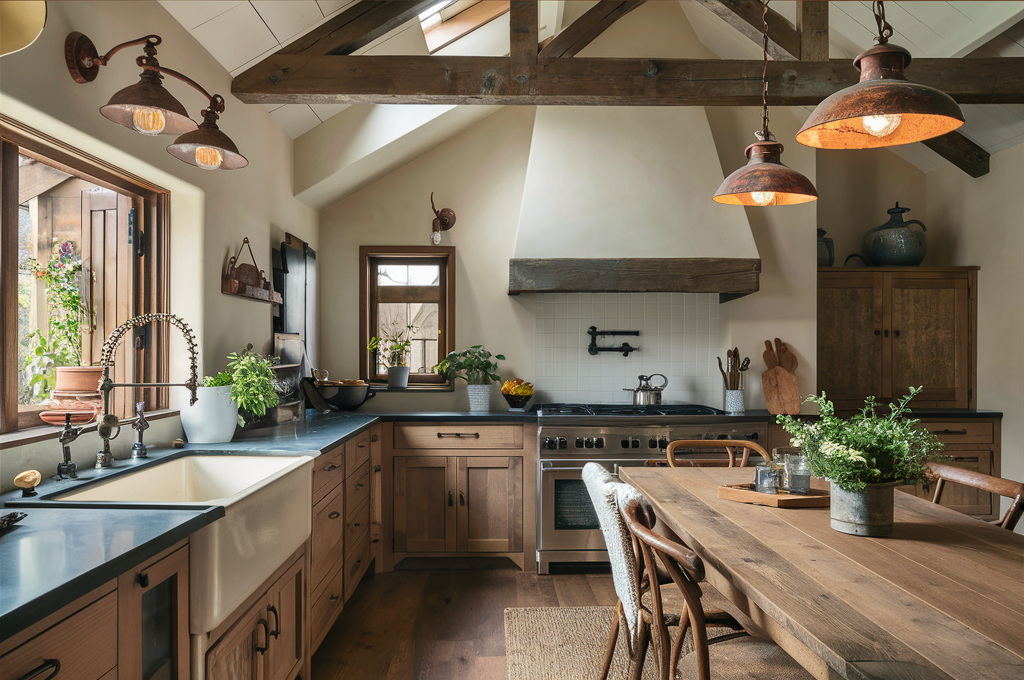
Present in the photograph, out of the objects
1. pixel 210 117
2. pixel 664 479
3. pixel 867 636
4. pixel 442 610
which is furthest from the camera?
pixel 442 610

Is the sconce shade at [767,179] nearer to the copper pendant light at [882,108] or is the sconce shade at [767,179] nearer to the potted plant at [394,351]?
the copper pendant light at [882,108]

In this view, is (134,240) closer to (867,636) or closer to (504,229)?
(504,229)

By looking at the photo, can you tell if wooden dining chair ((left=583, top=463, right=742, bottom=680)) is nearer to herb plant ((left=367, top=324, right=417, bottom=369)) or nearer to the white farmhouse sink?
the white farmhouse sink

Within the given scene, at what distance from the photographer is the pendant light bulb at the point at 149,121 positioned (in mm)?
1740

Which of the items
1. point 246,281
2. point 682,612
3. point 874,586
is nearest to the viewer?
point 874,586

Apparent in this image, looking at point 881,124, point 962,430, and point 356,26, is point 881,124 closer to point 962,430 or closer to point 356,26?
point 356,26

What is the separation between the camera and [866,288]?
408cm

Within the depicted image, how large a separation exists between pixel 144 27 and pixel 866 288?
4268mm

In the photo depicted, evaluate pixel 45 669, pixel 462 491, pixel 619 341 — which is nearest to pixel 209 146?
pixel 45 669

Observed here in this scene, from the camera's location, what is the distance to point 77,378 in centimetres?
187

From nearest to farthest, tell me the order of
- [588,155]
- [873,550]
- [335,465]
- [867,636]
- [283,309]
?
1. [867,636]
2. [873,550]
3. [335,465]
4. [283,309]
5. [588,155]

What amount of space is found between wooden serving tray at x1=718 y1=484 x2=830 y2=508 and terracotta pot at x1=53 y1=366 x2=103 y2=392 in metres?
2.07

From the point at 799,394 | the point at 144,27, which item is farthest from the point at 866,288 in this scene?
the point at 144,27

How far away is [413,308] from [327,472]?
74.3 inches
